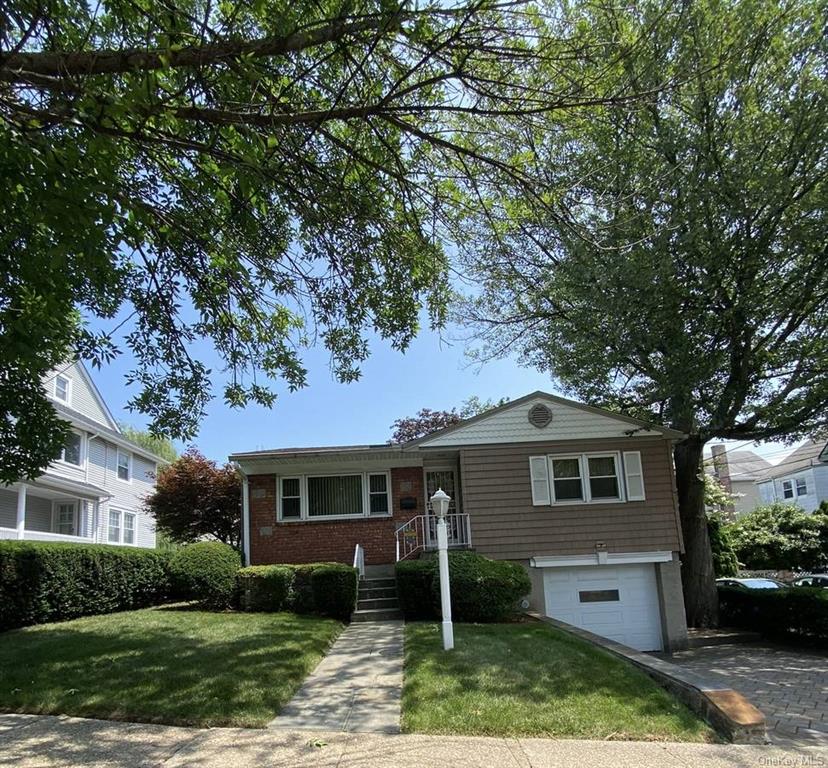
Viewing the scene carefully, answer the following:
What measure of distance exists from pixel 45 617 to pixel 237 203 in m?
8.89

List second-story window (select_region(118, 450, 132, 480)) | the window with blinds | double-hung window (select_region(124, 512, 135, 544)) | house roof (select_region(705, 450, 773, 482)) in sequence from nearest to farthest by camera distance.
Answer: the window with blinds < second-story window (select_region(118, 450, 132, 480)) < double-hung window (select_region(124, 512, 135, 544)) < house roof (select_region(705, 450, 773, 482))

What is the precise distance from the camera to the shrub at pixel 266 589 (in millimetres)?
12812

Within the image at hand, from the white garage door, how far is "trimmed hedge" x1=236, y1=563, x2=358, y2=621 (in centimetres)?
490

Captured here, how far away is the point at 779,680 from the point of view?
10.2 metres

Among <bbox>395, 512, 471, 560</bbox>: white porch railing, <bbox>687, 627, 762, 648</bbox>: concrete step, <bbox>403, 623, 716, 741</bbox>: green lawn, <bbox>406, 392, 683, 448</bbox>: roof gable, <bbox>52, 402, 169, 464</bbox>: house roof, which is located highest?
<bbox>52, 402, 169, 464</bbox>: house roof

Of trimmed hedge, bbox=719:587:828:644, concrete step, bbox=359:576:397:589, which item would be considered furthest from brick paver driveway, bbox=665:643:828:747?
concrete step, bbox=359:576:397:589

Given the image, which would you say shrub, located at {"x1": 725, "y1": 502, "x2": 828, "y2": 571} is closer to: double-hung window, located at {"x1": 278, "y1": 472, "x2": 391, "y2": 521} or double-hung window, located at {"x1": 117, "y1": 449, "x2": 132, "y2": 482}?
double-hung window, located at {"x1": 278, "y1": 472, "x2": 391, "y2": 521}

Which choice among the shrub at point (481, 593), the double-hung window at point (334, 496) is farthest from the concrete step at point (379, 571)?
the shrub at point (481, 593)

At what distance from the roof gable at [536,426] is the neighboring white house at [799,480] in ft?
79.6

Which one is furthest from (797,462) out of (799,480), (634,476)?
(634,476)

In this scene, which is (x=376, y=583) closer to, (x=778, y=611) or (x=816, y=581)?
(x=778, y=611)

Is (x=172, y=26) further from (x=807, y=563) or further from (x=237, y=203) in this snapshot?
(x=807, y=563)

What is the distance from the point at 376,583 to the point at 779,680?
7.69 metres

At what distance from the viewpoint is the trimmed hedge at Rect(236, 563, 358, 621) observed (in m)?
12.3
